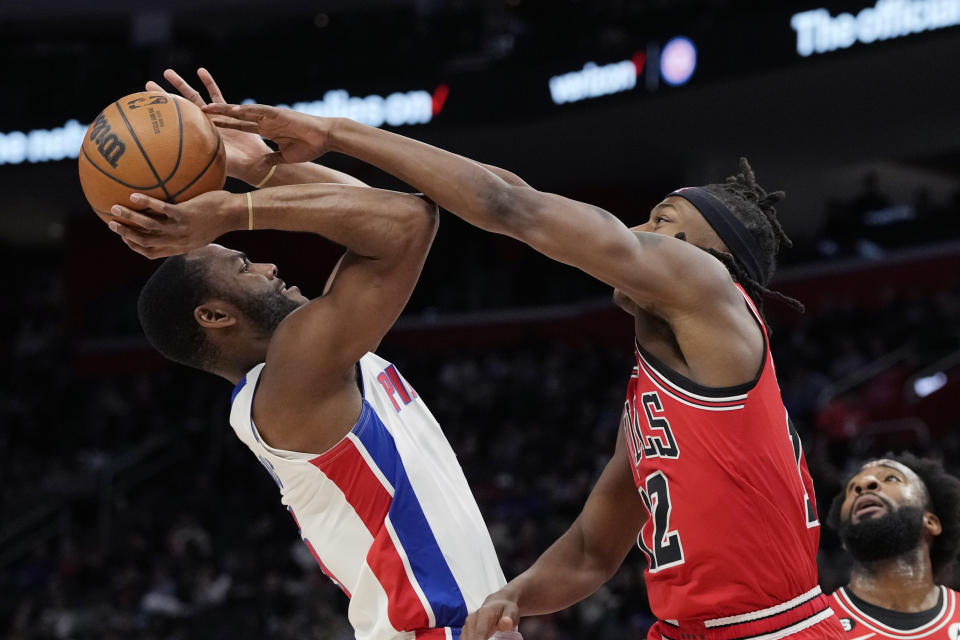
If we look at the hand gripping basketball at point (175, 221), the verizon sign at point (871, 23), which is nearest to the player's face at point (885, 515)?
the hand gripping basketball at point (175, 221)

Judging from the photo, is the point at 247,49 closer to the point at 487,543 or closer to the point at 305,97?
the point at 305,97

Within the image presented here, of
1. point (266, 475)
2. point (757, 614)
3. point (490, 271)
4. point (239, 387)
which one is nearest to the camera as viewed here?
point (757, 614)

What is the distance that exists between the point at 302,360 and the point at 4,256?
21900mm

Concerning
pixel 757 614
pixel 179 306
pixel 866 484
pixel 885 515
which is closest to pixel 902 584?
pixel 885 515

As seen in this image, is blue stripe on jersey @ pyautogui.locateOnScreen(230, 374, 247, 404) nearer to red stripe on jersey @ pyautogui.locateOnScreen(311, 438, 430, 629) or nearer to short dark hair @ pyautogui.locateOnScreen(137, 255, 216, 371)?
short dark hair @ pyautogui.locateOnScreen(137, 255, 216, 371)

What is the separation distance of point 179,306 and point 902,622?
2.91 m

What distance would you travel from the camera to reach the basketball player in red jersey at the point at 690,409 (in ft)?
9.46

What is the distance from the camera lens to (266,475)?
602 inches

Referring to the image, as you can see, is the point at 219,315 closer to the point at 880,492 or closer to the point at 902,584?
the point at 880,492

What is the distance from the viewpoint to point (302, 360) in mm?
3176

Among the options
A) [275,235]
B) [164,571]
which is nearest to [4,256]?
[275,235]

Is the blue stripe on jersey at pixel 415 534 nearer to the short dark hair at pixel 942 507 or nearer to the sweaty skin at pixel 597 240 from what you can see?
the sweaty skin at pixel 597 240

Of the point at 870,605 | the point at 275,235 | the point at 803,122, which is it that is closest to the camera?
the point at 870,605

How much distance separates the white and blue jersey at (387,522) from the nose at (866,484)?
6.13 feet
